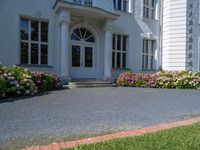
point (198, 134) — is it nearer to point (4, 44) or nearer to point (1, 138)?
point (1, 138)

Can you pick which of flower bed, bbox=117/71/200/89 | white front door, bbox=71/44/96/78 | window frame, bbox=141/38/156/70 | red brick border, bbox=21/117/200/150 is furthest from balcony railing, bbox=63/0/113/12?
red brick border, bbox=21/117/200/150

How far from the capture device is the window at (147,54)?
1852cm

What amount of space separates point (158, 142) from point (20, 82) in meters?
6.76

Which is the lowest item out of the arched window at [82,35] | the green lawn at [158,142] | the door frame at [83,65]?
the green lawn at [158,142]

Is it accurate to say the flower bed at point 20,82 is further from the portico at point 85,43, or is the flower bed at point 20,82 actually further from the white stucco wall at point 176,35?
the white stucco wall at point 176,35

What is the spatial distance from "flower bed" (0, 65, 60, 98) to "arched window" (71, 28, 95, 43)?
4555 mm

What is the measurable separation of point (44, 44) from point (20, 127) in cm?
972

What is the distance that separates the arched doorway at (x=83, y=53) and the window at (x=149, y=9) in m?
5.18

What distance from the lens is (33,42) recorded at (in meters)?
13.7

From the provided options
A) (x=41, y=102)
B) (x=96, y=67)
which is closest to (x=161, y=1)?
(x=96, y=67)

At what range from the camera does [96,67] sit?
15953 millimetres

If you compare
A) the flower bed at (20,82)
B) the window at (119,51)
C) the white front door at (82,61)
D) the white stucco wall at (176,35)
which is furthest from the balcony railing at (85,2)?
the white stucco wall at (176,35)

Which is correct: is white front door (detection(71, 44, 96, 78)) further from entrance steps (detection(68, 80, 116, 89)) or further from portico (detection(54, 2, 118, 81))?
entrance steps (detection(68, 80, 116, 89))

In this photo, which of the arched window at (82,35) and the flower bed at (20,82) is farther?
the arched window at (82,35)
